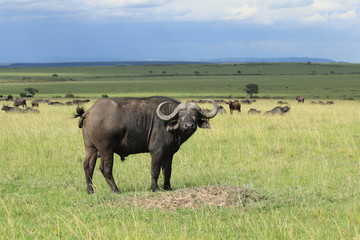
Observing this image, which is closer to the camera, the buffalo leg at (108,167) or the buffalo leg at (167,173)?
the buffalo leg at (108,167)

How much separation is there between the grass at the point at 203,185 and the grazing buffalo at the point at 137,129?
0.57 m

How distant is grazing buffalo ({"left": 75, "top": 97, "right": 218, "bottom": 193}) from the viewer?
947cm

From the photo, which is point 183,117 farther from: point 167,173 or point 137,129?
point 167,173

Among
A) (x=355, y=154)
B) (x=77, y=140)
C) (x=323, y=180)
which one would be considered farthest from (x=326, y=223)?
(x=77, y=140)

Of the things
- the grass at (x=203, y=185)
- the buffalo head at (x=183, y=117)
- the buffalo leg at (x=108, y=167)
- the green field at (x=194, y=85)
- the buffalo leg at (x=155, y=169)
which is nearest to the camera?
the grass at (x=203, y=185)

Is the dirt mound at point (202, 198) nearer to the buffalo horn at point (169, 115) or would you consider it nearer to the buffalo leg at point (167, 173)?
the buffalo leg at point (167, 173)

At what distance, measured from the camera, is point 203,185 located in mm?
10031

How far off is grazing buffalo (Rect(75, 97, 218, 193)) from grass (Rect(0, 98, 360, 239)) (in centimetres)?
57

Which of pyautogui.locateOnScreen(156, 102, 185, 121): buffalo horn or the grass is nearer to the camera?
the grass

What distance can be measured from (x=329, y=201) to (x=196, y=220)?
8.51ft

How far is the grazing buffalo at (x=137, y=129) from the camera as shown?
947cm

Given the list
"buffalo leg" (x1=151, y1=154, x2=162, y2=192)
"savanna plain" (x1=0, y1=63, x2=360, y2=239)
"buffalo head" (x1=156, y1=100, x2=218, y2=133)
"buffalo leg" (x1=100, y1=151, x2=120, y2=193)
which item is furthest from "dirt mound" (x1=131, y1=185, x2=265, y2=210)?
"buffalo head" (x1=156, y1=100, x2=218, y2=133)

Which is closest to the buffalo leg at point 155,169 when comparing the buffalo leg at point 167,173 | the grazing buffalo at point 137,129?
the grazing buffalo at point 137,129

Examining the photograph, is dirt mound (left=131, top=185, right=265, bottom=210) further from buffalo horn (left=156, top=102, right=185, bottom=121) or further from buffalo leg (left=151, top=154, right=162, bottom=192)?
buffalo horn (left=156, top=102, right=185, bottom=121)
